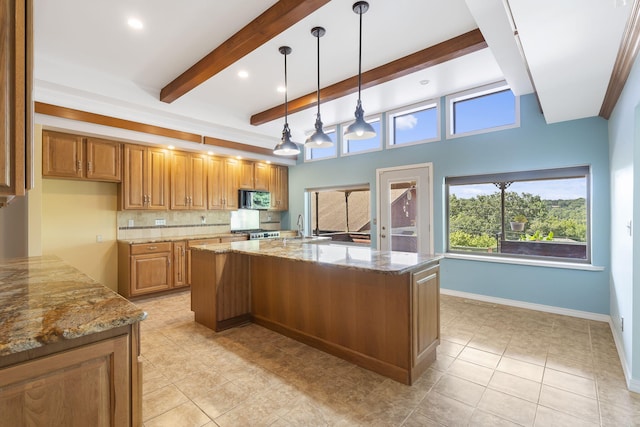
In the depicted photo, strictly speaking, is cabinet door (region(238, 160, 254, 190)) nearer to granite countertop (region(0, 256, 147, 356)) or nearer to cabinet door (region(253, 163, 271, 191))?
cabinet door (region(253, 163, 271, 191))

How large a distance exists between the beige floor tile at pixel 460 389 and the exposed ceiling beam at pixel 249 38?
3.01 metres

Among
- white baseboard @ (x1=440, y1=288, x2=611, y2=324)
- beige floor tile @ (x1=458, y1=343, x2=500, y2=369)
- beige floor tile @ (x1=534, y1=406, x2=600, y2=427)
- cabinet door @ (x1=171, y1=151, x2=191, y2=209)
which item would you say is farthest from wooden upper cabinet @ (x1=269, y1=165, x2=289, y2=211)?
beige floor tile @ (x1=534, y1=406, x2=600, y2=427)

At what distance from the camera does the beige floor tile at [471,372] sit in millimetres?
2330

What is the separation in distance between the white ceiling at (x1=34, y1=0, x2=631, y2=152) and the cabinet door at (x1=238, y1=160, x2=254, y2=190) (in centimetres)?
151

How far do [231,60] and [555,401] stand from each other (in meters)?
3.99

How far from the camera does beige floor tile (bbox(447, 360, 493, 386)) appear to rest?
7.64 ft

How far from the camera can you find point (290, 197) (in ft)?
22.9

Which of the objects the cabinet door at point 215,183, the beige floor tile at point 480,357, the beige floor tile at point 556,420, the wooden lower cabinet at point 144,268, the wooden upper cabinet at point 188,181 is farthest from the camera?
the cabinet door at point 215,183

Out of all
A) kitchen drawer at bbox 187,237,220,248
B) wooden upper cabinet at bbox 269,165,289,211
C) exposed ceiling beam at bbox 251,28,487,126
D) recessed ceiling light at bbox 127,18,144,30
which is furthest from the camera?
wooden upper cabinet at bbox 269,165,289,211

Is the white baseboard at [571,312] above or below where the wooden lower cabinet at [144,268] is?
below

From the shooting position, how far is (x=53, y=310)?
1.17 metres

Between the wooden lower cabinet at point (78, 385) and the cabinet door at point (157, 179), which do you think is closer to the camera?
the wooden lower cabinet at point (78, 385)

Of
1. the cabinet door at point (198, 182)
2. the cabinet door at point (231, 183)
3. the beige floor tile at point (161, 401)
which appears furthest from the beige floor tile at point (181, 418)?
the cabinet door at point (231, 183)

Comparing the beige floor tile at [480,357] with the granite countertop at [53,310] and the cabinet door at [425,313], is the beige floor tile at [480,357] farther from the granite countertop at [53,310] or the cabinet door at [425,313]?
the granite countertop at [53,310]
